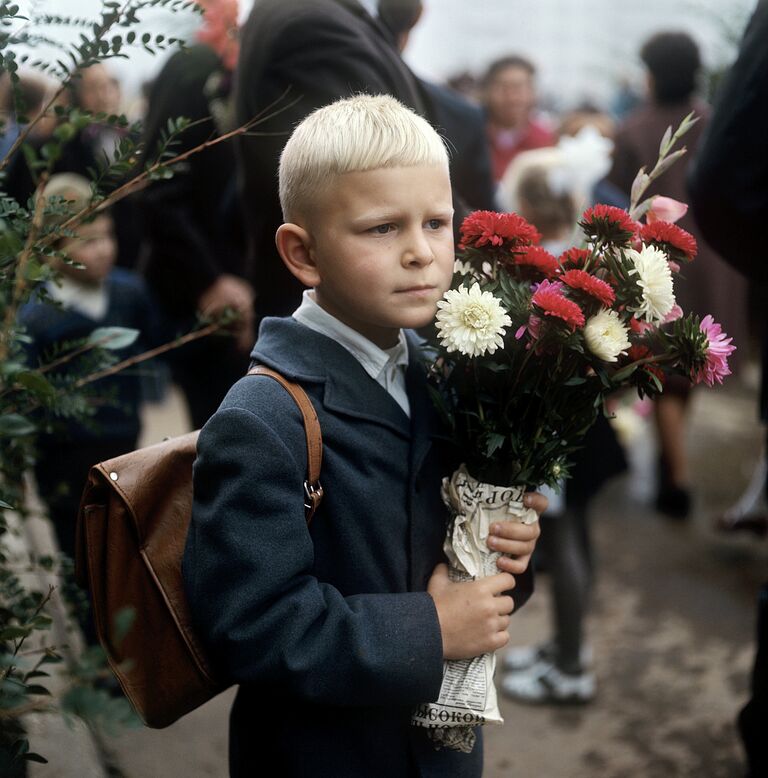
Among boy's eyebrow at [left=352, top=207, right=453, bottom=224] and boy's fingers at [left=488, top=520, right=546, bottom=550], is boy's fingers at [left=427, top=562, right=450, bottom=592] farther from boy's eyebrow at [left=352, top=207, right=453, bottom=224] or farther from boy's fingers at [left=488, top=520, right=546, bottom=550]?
boy's eyebrow at [left=352, top=207, right=453, bottom=224]

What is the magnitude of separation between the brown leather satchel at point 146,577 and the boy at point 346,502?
0.15 feet

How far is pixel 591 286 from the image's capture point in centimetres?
144

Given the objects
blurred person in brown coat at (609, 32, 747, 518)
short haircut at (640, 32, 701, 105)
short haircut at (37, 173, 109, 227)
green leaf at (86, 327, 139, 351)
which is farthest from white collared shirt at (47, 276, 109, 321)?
short haircut at (640, 32, 701, 105)

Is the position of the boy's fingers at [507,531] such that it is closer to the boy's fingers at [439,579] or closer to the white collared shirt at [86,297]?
the boy's fingers at [439,579]

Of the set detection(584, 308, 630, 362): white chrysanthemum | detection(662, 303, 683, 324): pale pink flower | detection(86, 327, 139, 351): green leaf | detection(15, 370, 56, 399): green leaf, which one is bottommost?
detection(86, 327, 139, 351): green leaf

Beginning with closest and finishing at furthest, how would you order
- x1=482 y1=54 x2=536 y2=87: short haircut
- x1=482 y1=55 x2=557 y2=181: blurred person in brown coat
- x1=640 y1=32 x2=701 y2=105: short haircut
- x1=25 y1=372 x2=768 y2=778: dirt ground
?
x1=25 y1=372 x2=768 y2=778: dirt ground → x1=640 y1=32 x2=701 y2=105: short haircut → x1=482 y1=55 x2=557 y2=181: blurred person in brown coat → x1=482 y1=54 x2=536 y2=87: short haircut

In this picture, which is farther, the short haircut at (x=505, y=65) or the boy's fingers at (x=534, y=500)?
the short haircut at (x=505, y=65)

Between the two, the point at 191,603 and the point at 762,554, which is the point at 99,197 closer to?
the point at 191,603

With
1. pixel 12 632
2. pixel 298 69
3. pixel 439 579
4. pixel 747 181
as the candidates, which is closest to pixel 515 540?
pixel 439 579

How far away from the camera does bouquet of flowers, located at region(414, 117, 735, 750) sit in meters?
1.46

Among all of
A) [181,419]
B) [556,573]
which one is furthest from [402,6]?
[181,419]

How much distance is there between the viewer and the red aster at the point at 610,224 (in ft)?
4.98

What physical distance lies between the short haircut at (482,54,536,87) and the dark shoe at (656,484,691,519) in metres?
3.23

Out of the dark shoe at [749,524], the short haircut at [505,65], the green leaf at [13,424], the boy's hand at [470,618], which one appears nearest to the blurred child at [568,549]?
the dark shoe at [749,524]
